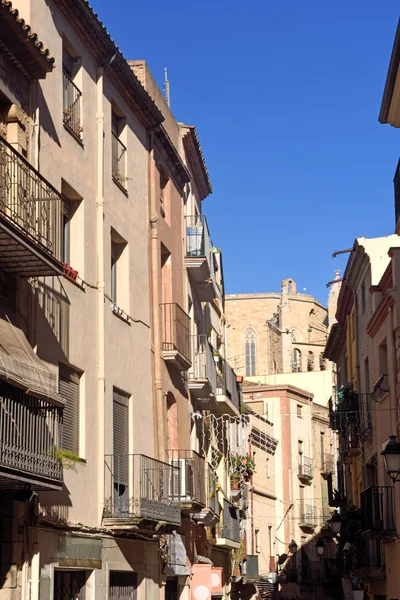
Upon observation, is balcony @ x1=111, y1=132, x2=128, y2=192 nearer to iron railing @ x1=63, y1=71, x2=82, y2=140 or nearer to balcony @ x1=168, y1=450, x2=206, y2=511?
iron railing @ x1=63, y1=71, x2=82, y2=140

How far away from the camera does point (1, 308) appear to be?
13750mm

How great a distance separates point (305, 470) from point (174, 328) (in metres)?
42.0

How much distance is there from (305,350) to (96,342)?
3066 inches

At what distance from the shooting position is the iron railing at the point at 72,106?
17234 millimetres

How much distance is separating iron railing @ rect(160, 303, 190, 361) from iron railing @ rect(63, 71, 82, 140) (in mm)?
5515

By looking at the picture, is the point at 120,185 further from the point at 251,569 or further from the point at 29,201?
the point at 251,569

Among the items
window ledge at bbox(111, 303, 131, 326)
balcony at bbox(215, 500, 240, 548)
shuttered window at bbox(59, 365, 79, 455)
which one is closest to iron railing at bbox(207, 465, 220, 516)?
balcony at bbox(215, 500, 240, 548)

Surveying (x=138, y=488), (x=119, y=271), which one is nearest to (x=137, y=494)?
(x=138, y=488)

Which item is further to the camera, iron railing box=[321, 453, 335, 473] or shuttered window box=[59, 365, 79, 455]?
iron railing box=[321, 453, 335, 473]

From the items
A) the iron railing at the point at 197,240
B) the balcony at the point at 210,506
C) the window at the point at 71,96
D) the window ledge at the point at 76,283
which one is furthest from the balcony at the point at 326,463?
the window at the point at 71,96

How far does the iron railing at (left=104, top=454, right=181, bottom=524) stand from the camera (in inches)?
692

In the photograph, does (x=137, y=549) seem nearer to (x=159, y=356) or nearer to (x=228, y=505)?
(x=159, y=356)

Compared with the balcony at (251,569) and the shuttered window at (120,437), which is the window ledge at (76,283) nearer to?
the shuttered window at (120,437)

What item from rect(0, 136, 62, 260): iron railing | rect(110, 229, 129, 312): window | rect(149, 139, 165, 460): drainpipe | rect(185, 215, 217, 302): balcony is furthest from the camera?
rect(185, 215, 217, 302): balcony
